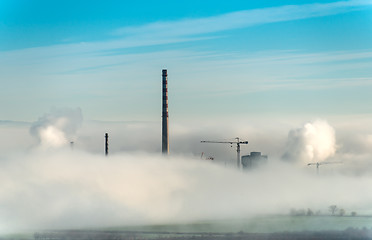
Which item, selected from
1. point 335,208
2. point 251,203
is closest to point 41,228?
point 251,203

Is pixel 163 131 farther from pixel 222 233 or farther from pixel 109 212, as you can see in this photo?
pixel 222 233

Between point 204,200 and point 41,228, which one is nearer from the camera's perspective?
point 41,228

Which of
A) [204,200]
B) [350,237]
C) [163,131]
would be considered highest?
[163,131]

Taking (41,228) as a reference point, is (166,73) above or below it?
above

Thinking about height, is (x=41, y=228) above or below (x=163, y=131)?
below

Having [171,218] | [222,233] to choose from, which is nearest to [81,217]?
[171,218]

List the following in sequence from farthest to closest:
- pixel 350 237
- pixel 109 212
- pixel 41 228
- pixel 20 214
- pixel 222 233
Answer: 1. pixel 109 212
2. pixel 20 214
3. pixel 41 228
4. pixel 222 233
5. pixel 350 237

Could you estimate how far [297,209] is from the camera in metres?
197

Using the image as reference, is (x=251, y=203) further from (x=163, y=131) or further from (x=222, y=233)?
(x=222, y=233)

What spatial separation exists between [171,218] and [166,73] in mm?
32002

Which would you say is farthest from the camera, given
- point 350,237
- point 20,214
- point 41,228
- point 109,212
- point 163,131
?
point 163,131

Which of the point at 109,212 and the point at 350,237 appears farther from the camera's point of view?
the point at 109,212

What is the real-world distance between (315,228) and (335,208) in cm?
6421

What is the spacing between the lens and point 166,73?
180 m
